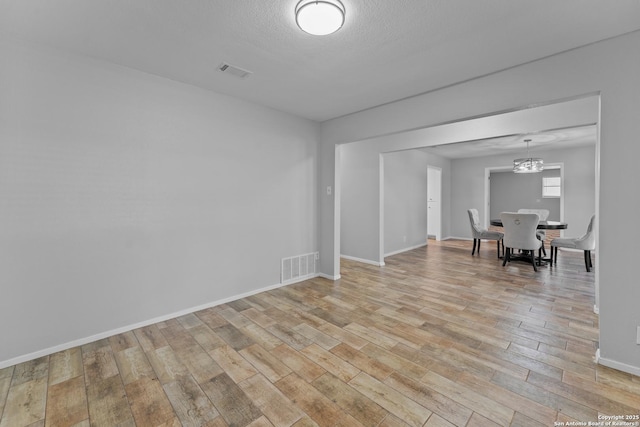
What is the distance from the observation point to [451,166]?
855cm

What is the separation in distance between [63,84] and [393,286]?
4173 millimetres

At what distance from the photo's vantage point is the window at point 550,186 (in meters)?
9.41

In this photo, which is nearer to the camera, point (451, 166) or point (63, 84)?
point (63, 84)

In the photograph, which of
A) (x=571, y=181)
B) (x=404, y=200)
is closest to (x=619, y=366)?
(x=404, y=200)

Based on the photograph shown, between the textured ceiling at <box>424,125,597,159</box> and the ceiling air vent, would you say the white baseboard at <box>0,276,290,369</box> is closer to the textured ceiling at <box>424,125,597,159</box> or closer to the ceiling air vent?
the ceiling air vent

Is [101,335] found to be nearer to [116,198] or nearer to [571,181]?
[116,198]

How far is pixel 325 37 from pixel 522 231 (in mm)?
4726

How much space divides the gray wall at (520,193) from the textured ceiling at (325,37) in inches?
379

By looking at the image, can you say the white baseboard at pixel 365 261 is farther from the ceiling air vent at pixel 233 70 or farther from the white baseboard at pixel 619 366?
the ceiling air vent at pixel 233 70

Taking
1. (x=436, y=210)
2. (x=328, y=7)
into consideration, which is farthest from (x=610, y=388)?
(x=436, y=210)

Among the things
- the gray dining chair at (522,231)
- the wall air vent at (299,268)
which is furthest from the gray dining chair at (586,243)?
the wall air vent at (299,268)

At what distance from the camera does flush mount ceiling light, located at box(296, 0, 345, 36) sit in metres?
1.66

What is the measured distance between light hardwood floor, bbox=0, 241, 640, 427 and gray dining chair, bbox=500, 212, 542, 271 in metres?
1.55

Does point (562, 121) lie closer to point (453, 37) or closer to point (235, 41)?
point (453, 37)
